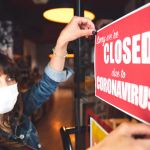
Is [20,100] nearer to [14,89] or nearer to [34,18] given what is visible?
[14,89]

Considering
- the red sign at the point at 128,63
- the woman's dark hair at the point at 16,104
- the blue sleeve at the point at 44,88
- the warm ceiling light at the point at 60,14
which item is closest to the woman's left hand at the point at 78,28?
the red sign at the point at 128,63

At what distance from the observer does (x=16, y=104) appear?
1802mm

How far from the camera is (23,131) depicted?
1.73 m

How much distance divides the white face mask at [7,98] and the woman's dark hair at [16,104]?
8 cm

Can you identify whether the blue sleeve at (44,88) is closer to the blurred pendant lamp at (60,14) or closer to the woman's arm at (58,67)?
the woman's arm at (58,67)

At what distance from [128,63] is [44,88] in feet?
3.21

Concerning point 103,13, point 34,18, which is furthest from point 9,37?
point 103,13

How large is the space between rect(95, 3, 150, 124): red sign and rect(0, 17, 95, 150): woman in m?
0.35

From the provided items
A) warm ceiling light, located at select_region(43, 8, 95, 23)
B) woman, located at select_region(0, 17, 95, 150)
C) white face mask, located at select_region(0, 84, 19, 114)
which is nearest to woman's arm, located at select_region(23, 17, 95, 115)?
woman, located at select_region(0, 17, 95, 150)

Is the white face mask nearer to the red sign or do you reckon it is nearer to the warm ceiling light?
the red sign

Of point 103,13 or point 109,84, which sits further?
point 103,13

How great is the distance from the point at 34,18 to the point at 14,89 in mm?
8665

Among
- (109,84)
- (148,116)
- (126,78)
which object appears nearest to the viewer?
(148,116)

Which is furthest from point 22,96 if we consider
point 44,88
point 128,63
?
point 128,63
